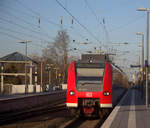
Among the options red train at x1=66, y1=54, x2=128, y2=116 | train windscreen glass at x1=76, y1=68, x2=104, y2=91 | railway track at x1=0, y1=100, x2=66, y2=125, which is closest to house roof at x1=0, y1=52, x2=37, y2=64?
railway track at x1=0, y1=100, x2=66, y2=125

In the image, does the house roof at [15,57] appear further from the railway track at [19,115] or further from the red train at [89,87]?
the red train at [89,87]

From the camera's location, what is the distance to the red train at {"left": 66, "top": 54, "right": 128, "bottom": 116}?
45.5 ft

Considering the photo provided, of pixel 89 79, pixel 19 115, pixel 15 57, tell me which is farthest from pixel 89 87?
pixel 15 57

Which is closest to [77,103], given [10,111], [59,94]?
[10,111]

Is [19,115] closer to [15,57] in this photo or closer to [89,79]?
[89,79]

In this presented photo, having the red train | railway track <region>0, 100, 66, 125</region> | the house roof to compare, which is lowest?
railway track <region>0, 100, 66, 125</region>

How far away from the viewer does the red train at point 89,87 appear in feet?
45.5

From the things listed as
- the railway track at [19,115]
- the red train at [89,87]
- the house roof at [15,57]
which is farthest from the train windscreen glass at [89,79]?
the house roof at [15,57]

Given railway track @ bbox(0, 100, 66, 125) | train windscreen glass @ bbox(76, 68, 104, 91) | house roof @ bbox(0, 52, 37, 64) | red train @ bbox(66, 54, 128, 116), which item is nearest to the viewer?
railway track @ bbox(0, 100, 66, 125)

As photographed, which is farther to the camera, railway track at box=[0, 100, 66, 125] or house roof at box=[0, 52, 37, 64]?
house roof at box=[0, 52, 37, 64]

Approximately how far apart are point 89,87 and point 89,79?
45 cm

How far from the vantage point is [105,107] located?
13.9m

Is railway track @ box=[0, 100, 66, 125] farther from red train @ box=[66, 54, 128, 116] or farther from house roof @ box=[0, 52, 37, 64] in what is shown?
house roof @ box=[0, 52, 37, 64]

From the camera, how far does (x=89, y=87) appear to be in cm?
1397
